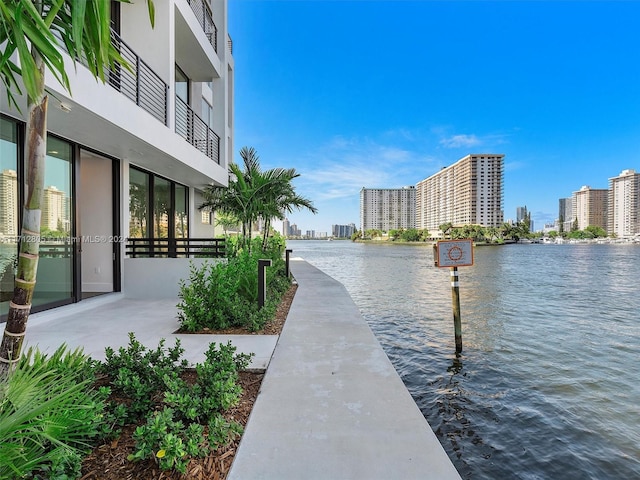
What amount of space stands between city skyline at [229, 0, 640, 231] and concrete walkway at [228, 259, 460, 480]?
7850 mm

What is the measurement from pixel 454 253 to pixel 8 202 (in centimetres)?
750

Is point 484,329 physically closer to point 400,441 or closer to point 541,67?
point 400,441

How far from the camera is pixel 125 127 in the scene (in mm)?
5773

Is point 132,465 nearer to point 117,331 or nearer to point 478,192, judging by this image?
point 117,331

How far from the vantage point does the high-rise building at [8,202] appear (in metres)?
5.17

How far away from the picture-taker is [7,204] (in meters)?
5.26

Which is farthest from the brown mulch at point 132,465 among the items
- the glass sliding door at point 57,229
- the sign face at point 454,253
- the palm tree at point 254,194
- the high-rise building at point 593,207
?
the high-rise building at point 593,207

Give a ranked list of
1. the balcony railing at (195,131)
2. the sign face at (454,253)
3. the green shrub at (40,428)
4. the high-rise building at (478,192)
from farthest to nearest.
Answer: the high-rise building at (478,192), the balcony railing at (195,131), the sign face at (454,253), the green shrub at (40,428)

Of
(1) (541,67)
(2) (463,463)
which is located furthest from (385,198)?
(2) (463,463)

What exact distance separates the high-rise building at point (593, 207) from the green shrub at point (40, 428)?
181094 millimetres

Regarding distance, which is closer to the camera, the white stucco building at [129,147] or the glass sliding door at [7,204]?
the glass sliding door at [7,204]

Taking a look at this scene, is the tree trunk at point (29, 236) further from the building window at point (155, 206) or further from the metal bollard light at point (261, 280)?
the building window at point (155, 206)

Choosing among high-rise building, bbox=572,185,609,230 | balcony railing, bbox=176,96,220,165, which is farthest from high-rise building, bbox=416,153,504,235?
balcony railing, bbox=176,96,220,165

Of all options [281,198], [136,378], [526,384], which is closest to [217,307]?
[136,378]
